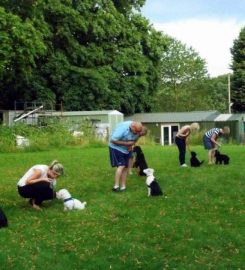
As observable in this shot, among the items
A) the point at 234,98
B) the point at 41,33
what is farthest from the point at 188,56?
the point at 41,33

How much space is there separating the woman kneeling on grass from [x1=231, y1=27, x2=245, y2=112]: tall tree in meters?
48.4

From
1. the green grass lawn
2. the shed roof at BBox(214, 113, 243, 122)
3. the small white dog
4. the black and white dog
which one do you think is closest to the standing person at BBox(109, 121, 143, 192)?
the black and white dog

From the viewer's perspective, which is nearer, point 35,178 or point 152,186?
point 35,178

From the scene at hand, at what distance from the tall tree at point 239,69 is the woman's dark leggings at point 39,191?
48.3 metres

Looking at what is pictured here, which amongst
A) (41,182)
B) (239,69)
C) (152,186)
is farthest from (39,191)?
(239,69)

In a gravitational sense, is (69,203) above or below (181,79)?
below

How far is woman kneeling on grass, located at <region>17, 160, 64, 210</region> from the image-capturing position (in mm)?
11336

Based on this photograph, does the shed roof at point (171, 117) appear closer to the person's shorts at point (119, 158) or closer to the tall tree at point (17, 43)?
the tall tree at point (17, 43)

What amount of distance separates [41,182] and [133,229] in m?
2.25

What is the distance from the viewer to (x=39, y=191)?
37.4 feet

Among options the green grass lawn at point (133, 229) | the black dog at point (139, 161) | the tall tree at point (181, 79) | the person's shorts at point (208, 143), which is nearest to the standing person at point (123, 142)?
the green grass lawn at point (133, 229)

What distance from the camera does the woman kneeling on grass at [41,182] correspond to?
11336mm

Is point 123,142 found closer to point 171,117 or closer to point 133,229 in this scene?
point 133,229

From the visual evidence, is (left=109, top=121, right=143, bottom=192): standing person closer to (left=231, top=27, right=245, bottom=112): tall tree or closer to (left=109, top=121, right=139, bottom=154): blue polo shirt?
(left=109, top=121, right=139, bottom=154): blue polo shirt
